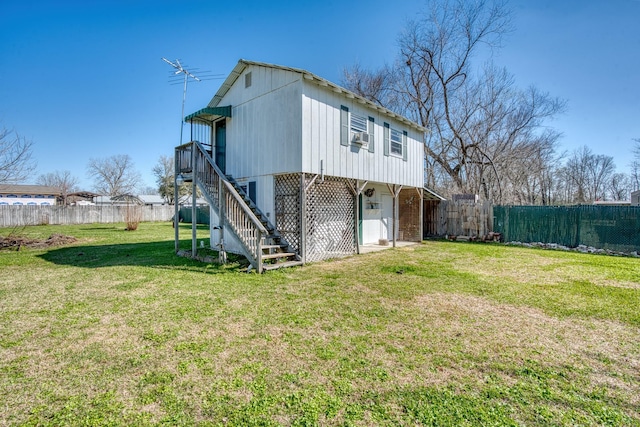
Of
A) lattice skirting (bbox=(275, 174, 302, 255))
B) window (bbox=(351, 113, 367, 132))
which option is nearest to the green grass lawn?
lattice skirting (bbox=(275, 174, 302, 255))

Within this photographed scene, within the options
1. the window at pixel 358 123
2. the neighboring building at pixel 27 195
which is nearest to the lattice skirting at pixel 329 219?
the window at pixel 358 123

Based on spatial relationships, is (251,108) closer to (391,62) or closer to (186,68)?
(186,68)

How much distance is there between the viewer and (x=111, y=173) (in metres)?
47.7

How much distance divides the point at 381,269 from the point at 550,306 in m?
3.47

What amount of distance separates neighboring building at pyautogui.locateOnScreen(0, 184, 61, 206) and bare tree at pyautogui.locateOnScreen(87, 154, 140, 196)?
422 inches

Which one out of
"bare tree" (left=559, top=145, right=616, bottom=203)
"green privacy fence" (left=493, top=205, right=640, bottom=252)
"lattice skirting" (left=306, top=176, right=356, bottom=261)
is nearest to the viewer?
"lattice skirting" (left=306, top=176, right=356, bottom=261)

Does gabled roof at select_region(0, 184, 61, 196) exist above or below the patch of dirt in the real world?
above

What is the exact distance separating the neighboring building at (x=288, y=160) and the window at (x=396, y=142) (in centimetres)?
4

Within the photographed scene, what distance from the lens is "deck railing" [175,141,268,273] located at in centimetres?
712

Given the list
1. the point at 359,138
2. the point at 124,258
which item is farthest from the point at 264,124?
the point at 124,258

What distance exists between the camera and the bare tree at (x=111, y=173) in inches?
1863

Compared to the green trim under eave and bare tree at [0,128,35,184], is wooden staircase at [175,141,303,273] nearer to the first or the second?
the green trim under eave

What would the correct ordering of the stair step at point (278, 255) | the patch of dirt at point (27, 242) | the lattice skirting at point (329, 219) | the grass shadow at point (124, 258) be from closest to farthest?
the stair step at point (278, 255) < the grass shadow at point (124, 258) < the lattice skirting at point (329, 219) < the patch of dirt at point (27, 242)

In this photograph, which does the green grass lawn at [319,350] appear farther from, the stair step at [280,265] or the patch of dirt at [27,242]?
the patch of dirt at [27,242]
